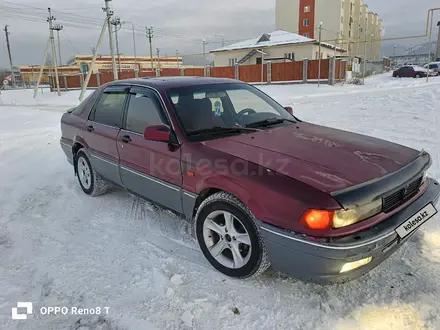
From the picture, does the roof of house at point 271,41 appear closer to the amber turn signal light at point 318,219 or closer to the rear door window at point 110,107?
the rear door window at point 110,107

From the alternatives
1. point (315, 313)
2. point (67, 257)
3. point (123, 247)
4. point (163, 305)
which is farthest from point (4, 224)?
point (315, 313)

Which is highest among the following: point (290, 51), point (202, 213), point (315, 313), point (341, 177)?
point (290, 51)

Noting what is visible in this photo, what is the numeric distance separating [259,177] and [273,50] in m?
40.9

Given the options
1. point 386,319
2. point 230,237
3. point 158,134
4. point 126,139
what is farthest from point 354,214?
point 126,139

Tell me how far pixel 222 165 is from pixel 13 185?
13.0ft

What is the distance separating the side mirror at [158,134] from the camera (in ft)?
9.91

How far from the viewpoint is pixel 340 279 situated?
2.29 metres

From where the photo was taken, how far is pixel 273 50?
133 feet

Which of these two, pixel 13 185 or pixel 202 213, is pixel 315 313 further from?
pixel 13 185

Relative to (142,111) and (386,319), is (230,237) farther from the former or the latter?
(142,111)

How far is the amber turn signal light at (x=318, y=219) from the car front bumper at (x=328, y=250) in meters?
0.10

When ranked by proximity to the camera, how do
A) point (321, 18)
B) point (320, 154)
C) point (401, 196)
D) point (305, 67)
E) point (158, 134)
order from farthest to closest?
point (321, 18)
point (305, 67)
point (158, 134)
point (320, 154)
point (401, 196)

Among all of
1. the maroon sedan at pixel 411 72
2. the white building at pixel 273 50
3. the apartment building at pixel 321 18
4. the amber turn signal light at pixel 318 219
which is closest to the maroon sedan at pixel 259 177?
the amber turn signal light at pixel 318 219

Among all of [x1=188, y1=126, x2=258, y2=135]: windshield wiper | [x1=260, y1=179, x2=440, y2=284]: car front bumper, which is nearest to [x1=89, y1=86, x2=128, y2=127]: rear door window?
[x1=188, y1=126, x2=258, y2=135]: windshield wiper
